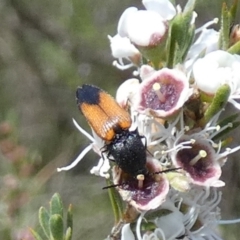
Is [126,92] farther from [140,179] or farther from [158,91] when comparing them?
[140,179]

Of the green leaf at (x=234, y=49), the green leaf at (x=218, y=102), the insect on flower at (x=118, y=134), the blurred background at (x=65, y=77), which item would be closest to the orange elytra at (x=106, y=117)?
the insect on flower at (x=118, y=134)

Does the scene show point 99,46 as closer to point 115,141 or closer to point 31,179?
point 31,179

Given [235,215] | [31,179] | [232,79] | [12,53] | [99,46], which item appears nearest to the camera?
[232,79]

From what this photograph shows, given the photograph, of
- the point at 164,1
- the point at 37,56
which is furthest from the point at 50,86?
the point at 164,1

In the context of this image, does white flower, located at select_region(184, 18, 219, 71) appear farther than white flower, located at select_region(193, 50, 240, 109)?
Yes

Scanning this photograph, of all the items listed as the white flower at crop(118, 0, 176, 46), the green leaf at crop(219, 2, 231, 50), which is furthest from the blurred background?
the green leaf at crop(219, 2, 231, 50)

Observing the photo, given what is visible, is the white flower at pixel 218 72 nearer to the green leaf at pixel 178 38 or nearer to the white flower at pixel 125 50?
the green leaf at pixel 178 38

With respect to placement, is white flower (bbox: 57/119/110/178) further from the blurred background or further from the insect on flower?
the blurred background
